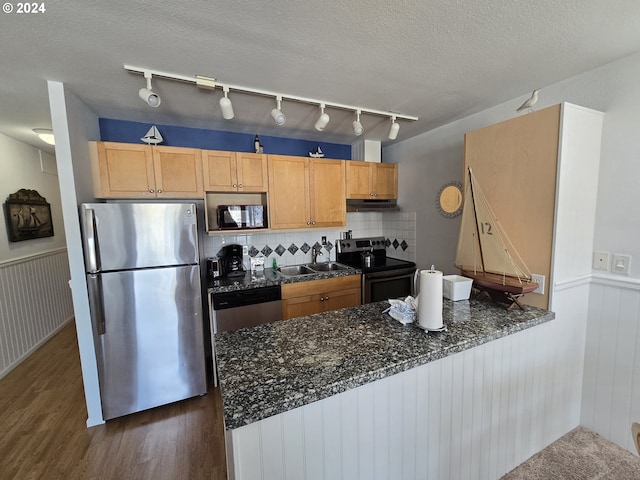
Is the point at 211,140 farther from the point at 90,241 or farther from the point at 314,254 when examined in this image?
the point at 314,254

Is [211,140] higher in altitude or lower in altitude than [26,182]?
higher

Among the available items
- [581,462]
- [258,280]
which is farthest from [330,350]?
[581,462]

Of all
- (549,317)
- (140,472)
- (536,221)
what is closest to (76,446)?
(140,472)

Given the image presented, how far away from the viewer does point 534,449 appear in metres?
1.70

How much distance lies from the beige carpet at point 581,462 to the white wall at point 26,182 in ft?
16.3

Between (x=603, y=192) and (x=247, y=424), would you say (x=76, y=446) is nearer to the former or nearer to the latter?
(x=247, y=424)

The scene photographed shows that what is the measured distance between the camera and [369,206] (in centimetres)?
321

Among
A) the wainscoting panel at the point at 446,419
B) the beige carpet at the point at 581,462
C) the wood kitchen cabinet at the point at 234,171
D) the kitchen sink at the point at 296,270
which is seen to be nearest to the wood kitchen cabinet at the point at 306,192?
the wood kitchen cabinet at the point at 234,171

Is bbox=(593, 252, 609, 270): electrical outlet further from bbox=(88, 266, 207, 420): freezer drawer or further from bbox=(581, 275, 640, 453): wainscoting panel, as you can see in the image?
bbox=(88, 266, 207, 420): freezer drawer

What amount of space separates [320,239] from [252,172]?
47.2 inches

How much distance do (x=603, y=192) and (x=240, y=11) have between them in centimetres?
239

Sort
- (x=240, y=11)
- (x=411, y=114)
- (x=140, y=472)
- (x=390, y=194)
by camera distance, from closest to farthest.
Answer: (x=240, y=11), (x=140, y=472), (x=411, y=114), (x=390, y=194)

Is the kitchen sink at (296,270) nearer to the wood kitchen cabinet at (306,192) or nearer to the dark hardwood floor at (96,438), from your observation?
the wood kitchen cabinet at (306,192)

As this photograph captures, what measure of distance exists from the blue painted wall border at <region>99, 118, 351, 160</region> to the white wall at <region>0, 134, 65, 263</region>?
1.59 m
